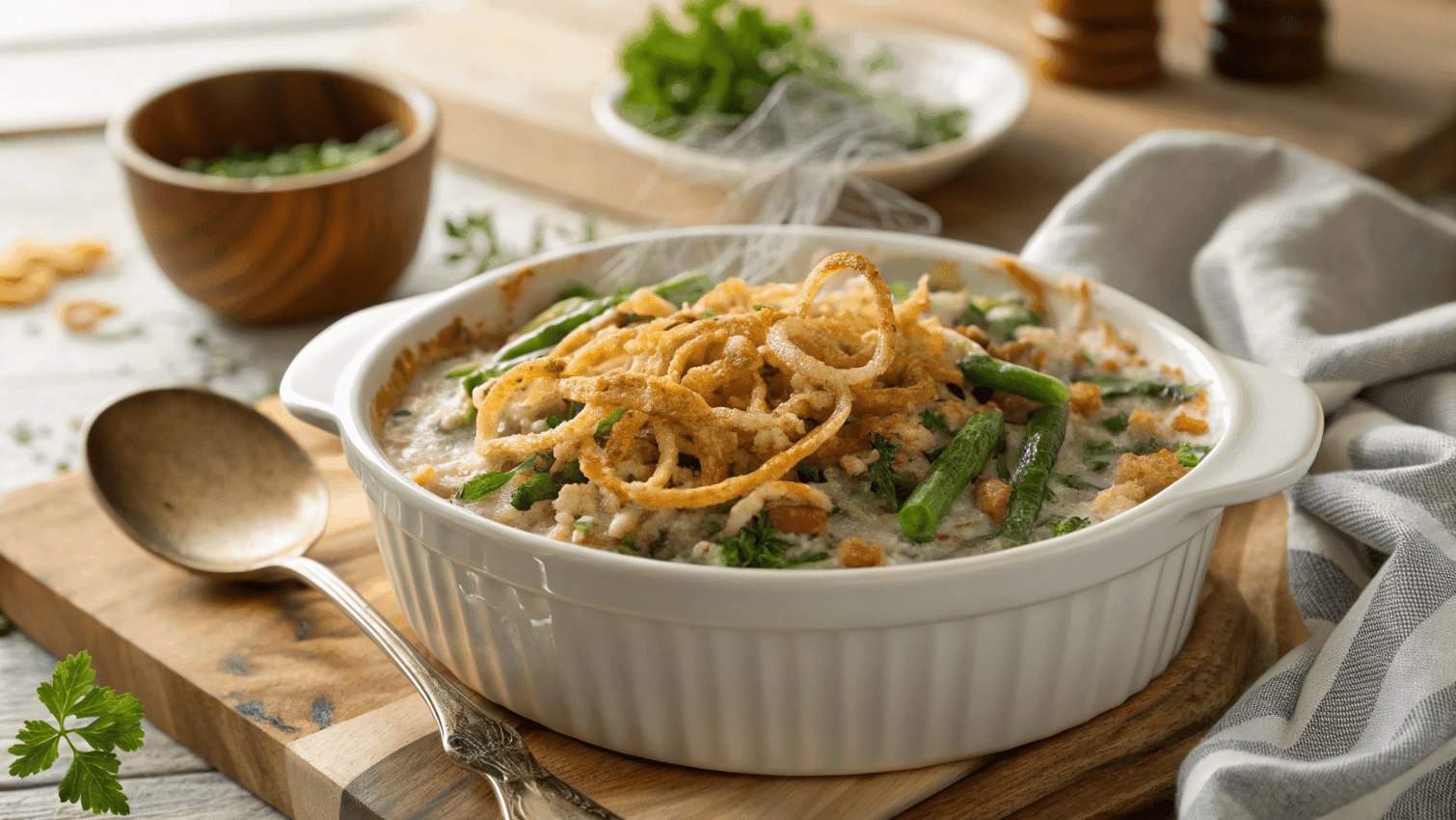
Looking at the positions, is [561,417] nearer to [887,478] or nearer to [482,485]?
[482,485]

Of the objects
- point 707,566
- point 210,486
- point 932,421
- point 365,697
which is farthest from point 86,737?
point 932,421

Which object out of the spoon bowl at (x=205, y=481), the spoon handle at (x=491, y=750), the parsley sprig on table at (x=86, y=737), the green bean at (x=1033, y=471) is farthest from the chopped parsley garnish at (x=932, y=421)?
the parsley sprig on table at (x=86, y=737)

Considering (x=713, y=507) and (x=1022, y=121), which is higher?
(x=713, y=507)

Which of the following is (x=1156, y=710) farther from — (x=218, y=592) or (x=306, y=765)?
(x=218, y=592)

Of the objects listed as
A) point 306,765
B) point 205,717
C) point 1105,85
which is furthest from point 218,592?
point 1105,85

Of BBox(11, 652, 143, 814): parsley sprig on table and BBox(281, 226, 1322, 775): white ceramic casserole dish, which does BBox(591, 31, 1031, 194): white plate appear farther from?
BBox(11, 652, 143, 814): parsley sprig on table

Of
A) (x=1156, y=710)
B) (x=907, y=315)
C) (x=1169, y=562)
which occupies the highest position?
(x=907, y=315)

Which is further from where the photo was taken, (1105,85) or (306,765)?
(1105,85)

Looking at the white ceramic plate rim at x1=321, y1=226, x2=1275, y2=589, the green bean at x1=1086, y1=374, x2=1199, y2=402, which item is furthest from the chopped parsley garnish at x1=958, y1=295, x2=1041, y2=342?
the green bean at x1=1086, y1=374, x2=1199, y2=402
